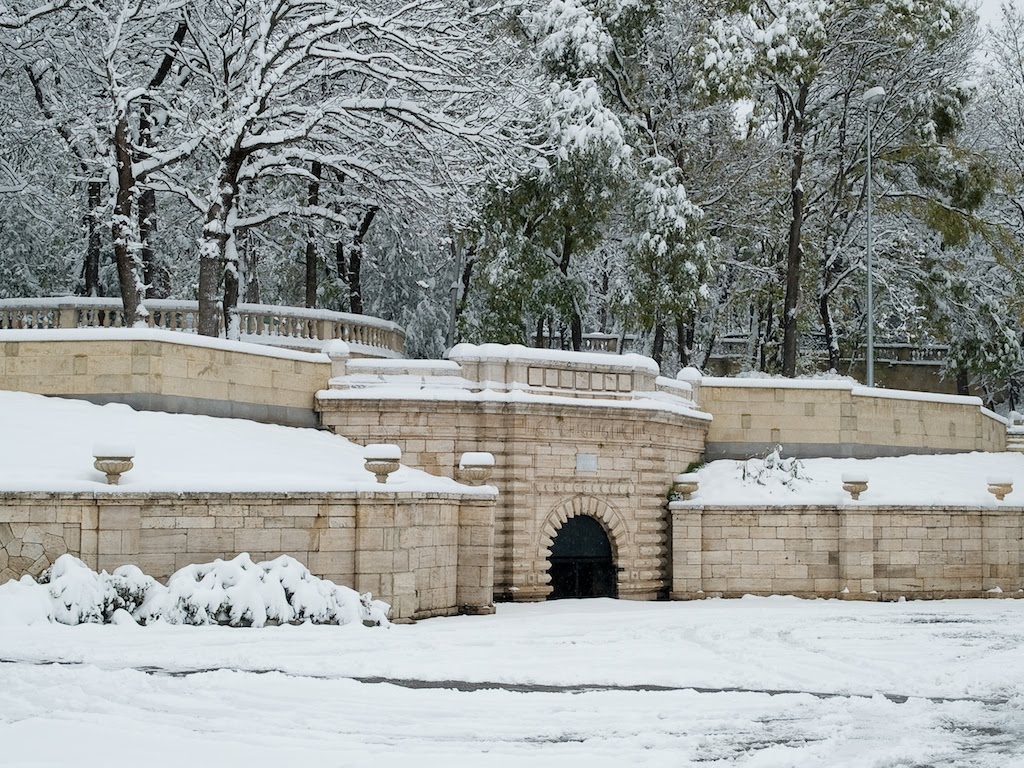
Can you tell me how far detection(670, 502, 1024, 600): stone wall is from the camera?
25.4 meters

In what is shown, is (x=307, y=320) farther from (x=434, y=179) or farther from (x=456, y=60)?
(x=456, y=60)

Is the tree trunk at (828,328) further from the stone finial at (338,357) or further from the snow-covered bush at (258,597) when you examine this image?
the snow-covered bush at (258,597)

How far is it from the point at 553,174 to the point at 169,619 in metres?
17.3

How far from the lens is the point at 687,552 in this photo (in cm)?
2534

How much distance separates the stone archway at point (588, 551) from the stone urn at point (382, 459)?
18.6 ft

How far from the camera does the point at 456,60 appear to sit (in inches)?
1090

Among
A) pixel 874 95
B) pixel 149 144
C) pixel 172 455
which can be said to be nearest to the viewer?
pixel 172 455

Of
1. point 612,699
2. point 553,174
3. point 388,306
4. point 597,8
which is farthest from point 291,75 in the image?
point 612,699

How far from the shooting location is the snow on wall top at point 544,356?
23.6 metres

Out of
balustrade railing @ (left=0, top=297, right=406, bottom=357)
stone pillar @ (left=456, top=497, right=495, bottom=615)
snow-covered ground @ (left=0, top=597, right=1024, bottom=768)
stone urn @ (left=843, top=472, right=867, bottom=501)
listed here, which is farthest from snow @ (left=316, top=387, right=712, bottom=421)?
balustrade railing @ (left=0, top=297, right=406, bottom=357)

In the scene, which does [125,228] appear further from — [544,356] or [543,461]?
[543,461]

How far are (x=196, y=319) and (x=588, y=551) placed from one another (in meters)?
10.1

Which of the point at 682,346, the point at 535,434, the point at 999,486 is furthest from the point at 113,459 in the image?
the point at 682,346

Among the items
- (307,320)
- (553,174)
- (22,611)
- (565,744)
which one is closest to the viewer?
(565,744)
